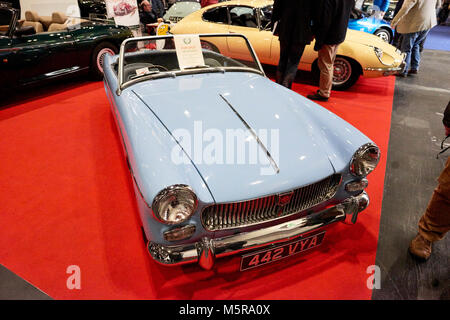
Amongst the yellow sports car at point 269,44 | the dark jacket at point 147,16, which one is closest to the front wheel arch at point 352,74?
the yellow sports car at point 269,44

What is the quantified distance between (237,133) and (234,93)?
56cm

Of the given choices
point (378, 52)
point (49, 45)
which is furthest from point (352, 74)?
point (49, 45)

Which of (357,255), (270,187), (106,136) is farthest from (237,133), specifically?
(106,136)

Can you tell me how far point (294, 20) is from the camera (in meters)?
3.63

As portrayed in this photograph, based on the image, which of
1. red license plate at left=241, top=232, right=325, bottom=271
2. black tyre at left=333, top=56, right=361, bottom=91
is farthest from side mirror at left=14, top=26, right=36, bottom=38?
black tyre at left=333, top=56, right=361, bottom=91

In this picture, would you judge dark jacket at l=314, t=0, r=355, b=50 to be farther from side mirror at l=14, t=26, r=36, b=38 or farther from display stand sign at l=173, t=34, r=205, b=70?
side mirror at l=14, t=26, r=36, b=38

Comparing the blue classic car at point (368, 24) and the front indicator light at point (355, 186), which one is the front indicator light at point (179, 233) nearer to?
the front indicator light at point (355, 186)

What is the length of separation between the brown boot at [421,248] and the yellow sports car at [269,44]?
3133mm

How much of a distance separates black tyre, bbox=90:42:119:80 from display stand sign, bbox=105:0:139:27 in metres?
1.85

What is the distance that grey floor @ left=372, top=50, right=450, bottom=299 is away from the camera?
1.72 metres

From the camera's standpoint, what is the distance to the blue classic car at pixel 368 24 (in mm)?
6434
